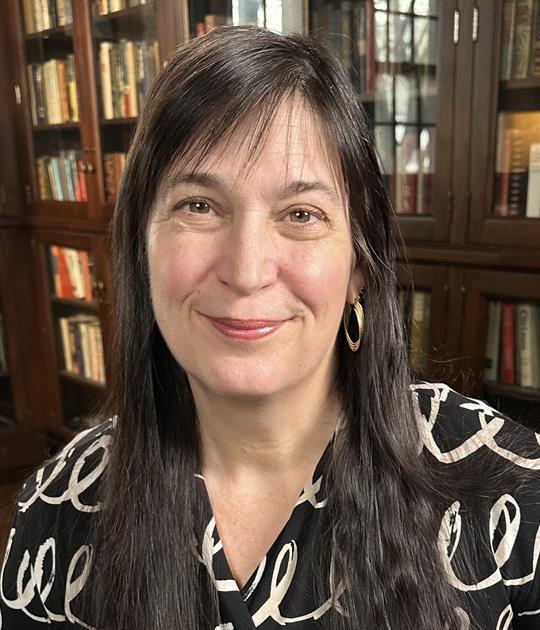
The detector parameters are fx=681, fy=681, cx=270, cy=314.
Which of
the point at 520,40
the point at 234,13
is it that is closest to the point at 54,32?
the point at 234,13

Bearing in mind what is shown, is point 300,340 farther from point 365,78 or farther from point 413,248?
point 365,78

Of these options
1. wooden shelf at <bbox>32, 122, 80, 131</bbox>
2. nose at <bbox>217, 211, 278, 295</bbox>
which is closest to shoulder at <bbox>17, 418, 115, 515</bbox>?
nose at <bbox>217, 211, 278, 295</bbox>

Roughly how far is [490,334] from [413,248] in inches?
12.9

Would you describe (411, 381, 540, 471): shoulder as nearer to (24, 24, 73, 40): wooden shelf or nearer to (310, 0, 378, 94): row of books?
(310, 0, 378, 94): row of books

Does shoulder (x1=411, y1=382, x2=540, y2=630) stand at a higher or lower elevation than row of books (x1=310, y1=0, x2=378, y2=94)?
lower

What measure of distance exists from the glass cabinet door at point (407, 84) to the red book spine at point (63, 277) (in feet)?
5.15

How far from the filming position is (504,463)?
Result: 931mm

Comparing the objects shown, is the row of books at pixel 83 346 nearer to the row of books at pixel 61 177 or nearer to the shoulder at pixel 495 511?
the row of books at pixel 61 177

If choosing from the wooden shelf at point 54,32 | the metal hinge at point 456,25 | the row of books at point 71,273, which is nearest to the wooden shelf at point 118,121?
the wooden shelf at point 54,32

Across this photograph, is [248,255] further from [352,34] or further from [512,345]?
[352,34]

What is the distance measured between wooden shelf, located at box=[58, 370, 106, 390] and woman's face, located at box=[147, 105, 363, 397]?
2302mm

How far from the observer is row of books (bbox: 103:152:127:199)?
8.65 ft

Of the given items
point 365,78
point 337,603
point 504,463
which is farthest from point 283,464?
point 365,78

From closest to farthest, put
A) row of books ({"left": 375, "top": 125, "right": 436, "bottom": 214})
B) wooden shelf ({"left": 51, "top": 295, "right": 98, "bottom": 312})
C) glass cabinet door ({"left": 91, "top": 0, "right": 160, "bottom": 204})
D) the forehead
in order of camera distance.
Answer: the forehead, row of books ({"left": 375, "top": 125, "right": 436, "bottom": 214}), glass cabinet door ({"left": 91, "top": 0, "right": 160, "bottom": 204}), wooden shelf ({"left": 51, "top": 295, "right": 98, "bottom": 312})
